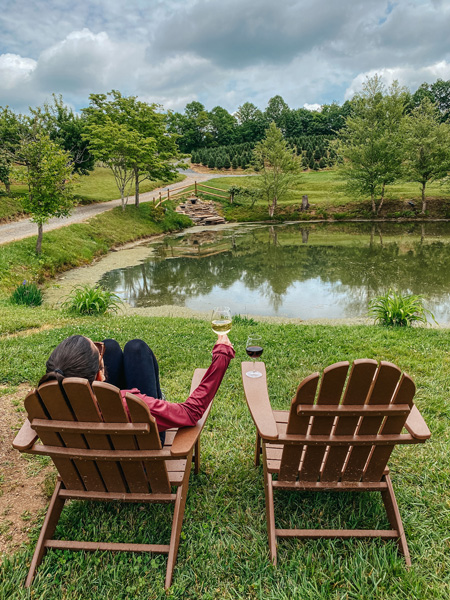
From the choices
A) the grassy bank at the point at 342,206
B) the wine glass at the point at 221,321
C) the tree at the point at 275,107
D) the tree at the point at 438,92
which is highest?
the tree at the point at 438,92

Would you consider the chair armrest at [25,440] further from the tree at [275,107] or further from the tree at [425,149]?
the tree at [275,107]

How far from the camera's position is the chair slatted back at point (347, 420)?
73.7 inches

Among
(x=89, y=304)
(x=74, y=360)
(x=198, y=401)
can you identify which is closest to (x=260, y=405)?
(x=198, y=401)

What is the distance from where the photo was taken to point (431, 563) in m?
2.13

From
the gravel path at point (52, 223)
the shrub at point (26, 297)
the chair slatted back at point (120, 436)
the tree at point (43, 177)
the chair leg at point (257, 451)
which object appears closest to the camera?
the chair slatted back at point (120, 436)

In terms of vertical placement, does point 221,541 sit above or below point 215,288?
above

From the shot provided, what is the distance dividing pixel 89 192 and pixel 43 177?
18078mm

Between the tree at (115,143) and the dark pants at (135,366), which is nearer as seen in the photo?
the dark pants at (135,366)

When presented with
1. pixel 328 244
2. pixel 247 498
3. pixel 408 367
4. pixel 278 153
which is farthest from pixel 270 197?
pixel 247 498

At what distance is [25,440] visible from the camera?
2066mm

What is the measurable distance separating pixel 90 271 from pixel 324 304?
8.84 meters

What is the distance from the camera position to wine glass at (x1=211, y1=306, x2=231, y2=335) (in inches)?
99.9

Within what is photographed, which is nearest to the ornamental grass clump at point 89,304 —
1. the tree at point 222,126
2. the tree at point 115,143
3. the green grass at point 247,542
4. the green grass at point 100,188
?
the green grass at point 247,542

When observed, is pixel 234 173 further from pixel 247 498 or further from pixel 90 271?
pixel 247 498
